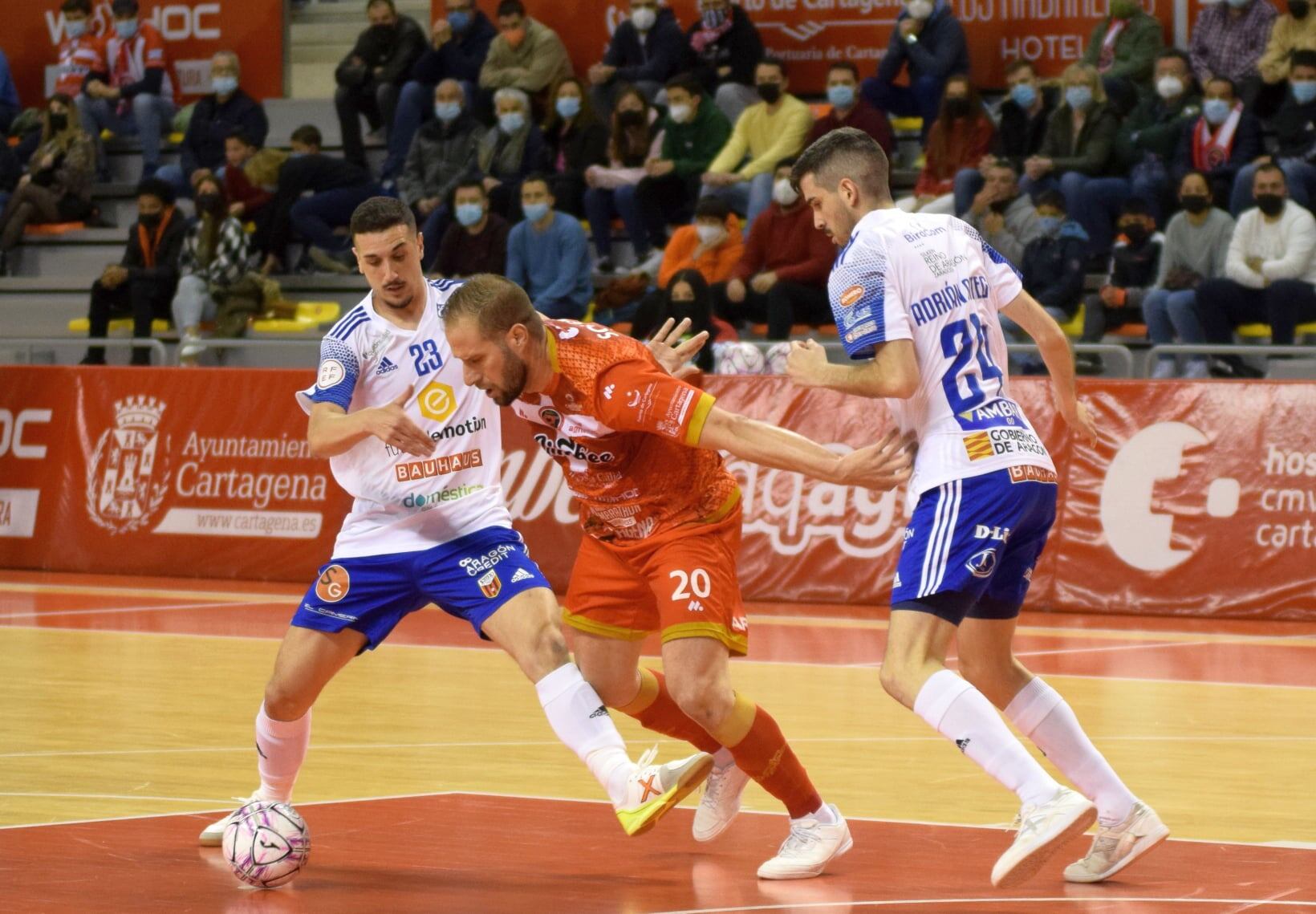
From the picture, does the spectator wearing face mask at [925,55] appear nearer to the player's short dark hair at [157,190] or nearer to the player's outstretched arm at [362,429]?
the player's short dark hair at [157,190]

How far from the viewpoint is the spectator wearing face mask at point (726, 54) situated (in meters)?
20.4

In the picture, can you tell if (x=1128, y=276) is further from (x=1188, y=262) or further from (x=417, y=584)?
(x=417, y=584)

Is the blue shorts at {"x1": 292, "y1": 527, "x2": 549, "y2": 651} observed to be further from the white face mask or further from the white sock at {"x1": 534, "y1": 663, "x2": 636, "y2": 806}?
the white face mask

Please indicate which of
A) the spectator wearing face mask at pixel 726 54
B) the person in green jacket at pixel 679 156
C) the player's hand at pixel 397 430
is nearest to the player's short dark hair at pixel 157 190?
the person in green jacket at pixel 679 156

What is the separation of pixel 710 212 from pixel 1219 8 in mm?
5144

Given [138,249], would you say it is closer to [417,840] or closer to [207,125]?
[207,125]

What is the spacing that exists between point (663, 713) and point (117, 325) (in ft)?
53.7

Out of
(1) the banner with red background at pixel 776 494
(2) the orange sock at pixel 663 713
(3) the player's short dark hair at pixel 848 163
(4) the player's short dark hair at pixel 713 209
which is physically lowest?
(1) the banner with red background at pixel 776 494

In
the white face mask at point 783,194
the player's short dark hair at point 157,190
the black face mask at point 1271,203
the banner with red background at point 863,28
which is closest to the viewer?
the black face mask at point 1271,203

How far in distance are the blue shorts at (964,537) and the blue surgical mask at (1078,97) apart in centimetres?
1270

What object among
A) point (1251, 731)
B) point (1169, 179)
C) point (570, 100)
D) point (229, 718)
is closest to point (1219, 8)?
point (1169, 179)

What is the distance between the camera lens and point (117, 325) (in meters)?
22.2

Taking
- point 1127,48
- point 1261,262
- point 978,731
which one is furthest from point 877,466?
point 1127,48

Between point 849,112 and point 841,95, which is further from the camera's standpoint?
point 841,95
